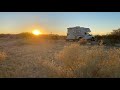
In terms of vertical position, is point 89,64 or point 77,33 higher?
point 77,33

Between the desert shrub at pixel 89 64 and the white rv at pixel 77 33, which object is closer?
the desert shrub at pixel 89 64

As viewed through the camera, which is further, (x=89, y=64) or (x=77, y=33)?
(x=77, y=33)

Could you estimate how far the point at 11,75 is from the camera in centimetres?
785

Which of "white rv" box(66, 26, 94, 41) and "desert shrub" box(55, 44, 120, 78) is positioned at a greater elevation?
"white rv" box(66, 26, 94, 41)

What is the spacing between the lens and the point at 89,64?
776cm

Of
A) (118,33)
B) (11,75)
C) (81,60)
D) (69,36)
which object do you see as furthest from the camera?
(118,33)

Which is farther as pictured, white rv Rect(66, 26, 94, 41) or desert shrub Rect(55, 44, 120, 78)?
white rv Rect(66, 26, 94, 41)

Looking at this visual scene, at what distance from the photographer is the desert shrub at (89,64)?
7.59m

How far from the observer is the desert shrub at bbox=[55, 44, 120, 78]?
759 centimetres

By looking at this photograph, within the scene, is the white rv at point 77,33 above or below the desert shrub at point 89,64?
above
